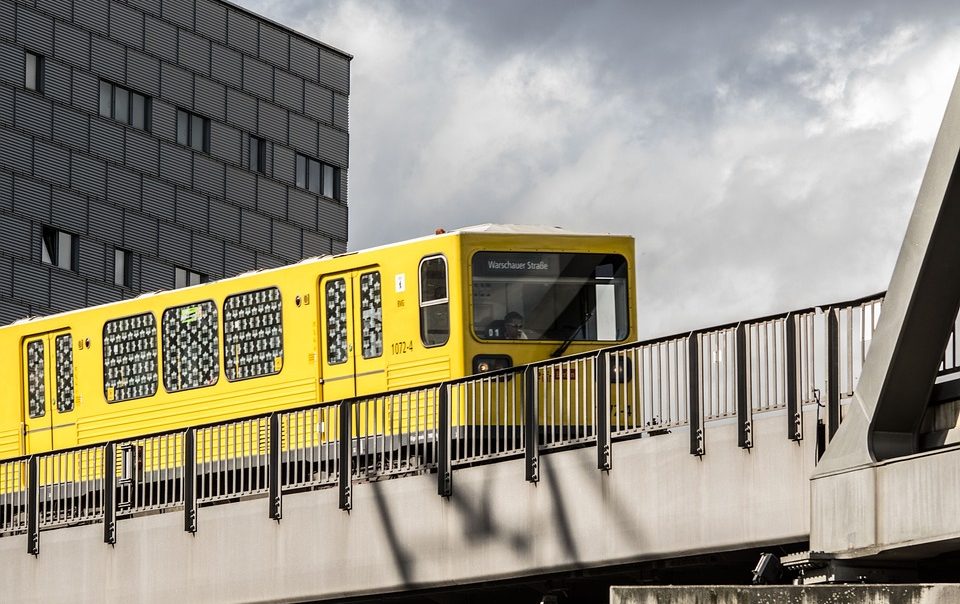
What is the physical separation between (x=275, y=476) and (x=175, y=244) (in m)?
42.5

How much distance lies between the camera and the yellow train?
22.4 metres

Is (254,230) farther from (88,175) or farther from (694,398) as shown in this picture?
(694,398)

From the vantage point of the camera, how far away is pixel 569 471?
58.9 ft

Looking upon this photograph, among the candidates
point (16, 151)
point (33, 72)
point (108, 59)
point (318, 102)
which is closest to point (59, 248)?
point (16, 151)

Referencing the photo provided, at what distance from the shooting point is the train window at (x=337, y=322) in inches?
925

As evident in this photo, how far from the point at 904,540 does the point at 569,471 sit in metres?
4.27

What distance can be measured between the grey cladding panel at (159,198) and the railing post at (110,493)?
38.7 meters

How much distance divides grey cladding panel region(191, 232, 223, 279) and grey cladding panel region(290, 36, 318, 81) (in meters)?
6.73

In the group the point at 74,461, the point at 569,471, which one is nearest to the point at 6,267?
the point at 74,461

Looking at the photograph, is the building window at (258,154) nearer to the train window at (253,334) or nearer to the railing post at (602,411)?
the train window at (253,334)

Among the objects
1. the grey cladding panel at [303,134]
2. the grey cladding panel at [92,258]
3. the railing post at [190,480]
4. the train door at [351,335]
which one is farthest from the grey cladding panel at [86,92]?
the railing post at [190,480]

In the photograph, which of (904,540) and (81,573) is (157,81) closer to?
(81,573)

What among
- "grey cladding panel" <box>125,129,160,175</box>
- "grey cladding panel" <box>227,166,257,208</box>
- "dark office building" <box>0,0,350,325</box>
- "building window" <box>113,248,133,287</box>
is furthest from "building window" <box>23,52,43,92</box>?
"grey cladding panel" <box>227,166,257,208</box>

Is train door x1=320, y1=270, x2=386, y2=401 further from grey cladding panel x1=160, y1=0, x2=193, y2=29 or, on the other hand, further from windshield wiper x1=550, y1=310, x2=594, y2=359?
grey cladding panel x1=160, y1=0, x2=193, y2=29
